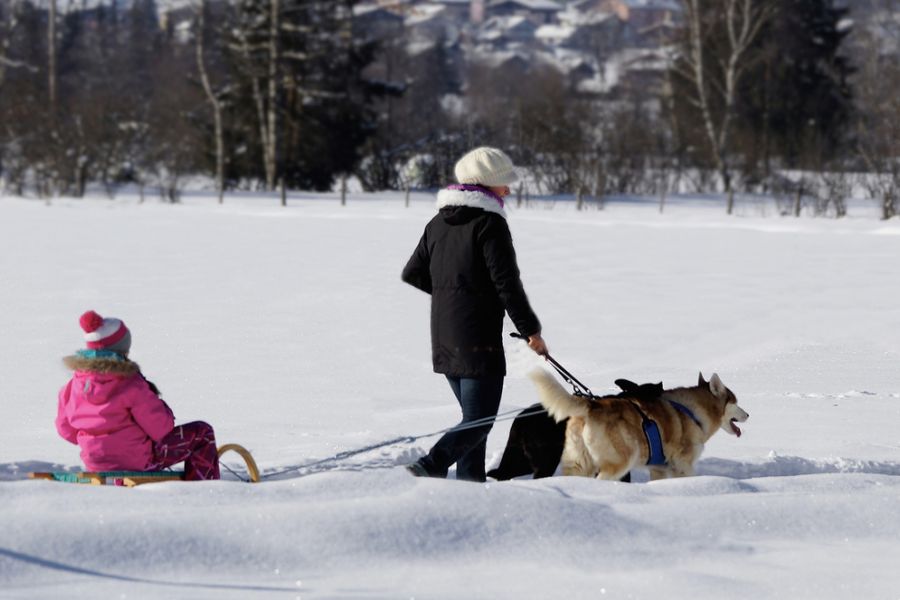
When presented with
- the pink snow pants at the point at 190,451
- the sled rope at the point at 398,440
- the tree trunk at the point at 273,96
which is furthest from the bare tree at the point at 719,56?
the pink snow pants at the point at 190,451

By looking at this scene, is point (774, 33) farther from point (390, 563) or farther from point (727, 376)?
point (390, 563)

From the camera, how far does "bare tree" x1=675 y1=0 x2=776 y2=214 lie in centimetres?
3281

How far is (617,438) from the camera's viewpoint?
4863mm

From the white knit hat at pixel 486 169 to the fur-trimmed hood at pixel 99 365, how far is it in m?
1.51

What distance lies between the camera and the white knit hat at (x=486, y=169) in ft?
15.6

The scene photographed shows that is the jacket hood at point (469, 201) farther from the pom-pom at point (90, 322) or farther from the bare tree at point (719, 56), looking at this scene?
the bare tree at point (719, 56)

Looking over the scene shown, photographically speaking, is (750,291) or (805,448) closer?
(805,448)

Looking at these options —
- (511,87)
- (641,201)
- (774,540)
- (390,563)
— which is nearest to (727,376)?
(774,540)

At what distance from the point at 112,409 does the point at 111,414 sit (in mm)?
30

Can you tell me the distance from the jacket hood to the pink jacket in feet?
4.50

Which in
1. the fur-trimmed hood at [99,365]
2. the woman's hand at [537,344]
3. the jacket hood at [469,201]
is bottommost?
the fur-trimmed hood at [99,365]

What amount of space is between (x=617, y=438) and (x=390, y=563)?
1.70 meters

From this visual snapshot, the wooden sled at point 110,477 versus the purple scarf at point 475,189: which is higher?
the purple scarf at point 475,189

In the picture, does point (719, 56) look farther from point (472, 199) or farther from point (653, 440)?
point (472, 199)
